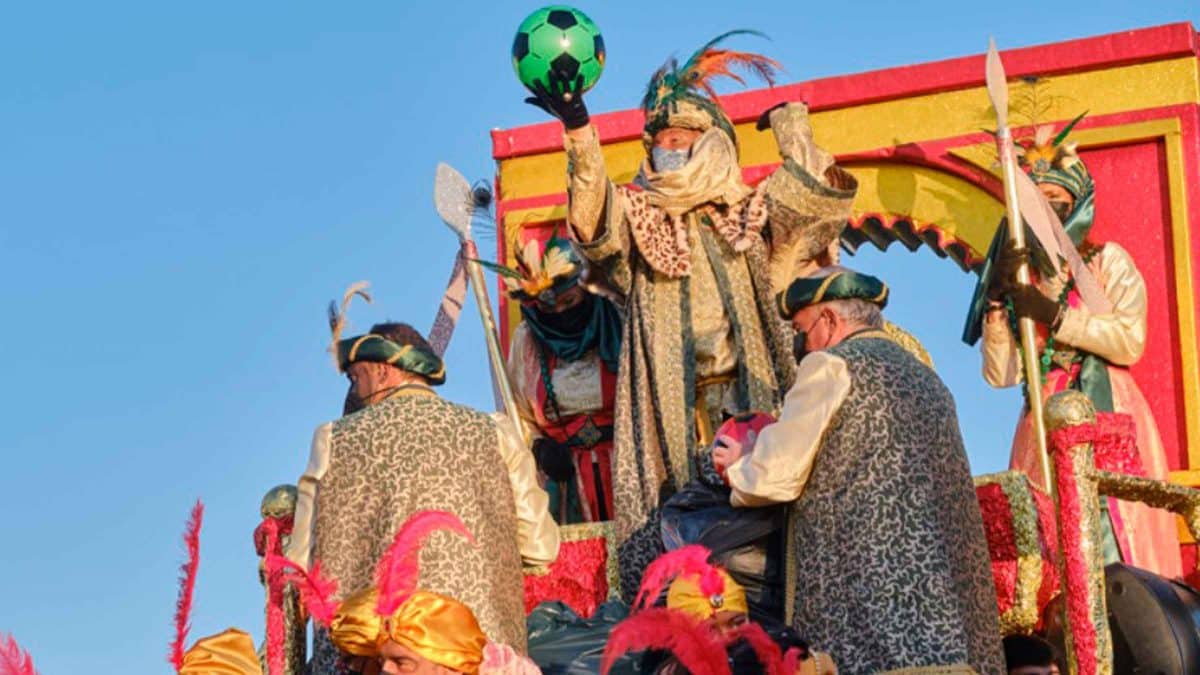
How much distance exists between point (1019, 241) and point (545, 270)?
251cm

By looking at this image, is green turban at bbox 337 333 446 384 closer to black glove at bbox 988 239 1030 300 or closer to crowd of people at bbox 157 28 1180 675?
crowd of people at bbox 157 28 1180 675

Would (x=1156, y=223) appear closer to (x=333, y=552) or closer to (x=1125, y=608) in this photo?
(x=1125, y=608)

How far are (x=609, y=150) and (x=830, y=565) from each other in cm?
578

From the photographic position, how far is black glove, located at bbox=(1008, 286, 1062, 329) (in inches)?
437

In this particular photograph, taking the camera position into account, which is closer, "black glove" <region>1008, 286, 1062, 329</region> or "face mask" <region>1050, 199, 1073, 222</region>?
"black glove" <region>1008, 286, 1062, 329</region>

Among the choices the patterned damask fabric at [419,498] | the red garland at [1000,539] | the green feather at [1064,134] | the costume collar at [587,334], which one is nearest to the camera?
the patterned damask fabric at [419,498]

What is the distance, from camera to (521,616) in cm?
971

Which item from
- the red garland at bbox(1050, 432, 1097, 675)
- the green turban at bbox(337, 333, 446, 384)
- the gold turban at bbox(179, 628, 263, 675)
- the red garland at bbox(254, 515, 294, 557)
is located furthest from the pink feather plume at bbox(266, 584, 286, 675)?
the red garland at bbox(1050, 432, 1097, 675)

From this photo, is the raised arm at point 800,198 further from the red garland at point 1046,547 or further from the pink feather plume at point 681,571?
the pink feather plume at point 681,571

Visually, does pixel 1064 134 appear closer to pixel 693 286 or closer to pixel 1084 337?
pixel 1084 337

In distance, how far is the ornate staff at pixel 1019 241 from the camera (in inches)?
424

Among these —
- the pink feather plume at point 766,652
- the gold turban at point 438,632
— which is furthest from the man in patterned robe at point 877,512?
the gold turban at point 438,632

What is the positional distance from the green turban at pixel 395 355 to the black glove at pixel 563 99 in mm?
1969

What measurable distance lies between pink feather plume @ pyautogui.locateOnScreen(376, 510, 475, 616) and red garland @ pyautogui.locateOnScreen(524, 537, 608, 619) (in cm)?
273
